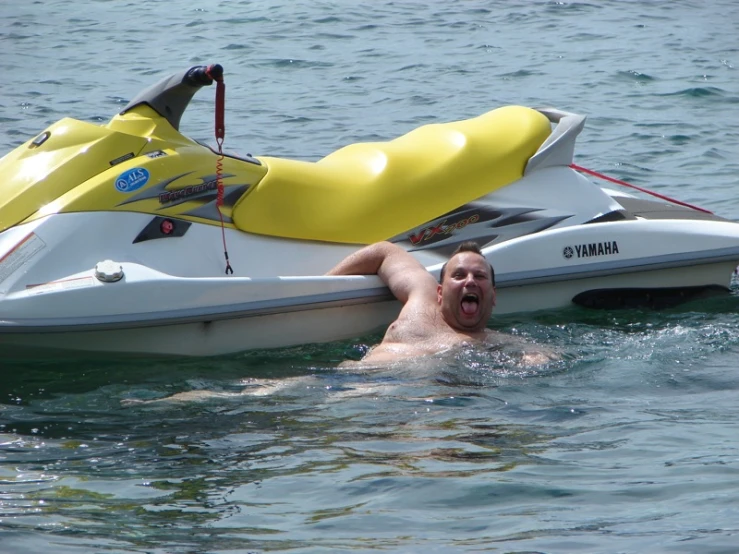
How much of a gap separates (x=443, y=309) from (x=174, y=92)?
1.65 meters

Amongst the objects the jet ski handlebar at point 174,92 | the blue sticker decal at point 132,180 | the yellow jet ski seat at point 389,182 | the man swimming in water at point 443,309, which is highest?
the jet ski handlebar at point 174,92

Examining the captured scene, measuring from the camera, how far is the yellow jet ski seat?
591 centimetres

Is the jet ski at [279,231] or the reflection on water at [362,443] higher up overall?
the jet ski at [279,231]

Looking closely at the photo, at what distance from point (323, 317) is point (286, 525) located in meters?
2.07

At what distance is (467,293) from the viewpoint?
5.60m

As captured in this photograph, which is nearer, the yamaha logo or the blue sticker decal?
the blue sticker decal

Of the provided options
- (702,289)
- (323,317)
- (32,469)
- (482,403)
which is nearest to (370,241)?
(323,317)

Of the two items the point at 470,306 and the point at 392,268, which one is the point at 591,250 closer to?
the point at 470,306

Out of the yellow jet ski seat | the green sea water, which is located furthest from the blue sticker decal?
the green sea water

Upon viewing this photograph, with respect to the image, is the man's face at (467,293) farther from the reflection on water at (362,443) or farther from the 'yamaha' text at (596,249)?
the 'yamaha' text at (596,249)

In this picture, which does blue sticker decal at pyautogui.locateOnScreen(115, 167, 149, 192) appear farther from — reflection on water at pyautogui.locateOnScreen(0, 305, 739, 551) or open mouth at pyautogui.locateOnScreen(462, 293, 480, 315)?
open mouth at pyautogui.locateOnScreen(462, 293, 480, 315)

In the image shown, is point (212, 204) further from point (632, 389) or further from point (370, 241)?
point (632, 389)

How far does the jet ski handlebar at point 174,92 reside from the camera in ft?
18.5

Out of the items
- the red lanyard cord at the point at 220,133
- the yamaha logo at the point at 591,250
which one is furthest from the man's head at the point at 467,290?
the red lanyard cord at the point at 220,133
